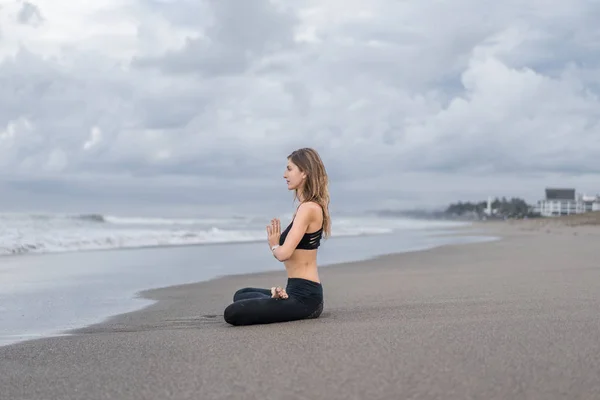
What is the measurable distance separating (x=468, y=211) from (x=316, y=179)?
338 ft

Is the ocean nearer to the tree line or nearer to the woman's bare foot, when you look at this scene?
the woman's bare foot

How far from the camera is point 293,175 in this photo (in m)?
5.49

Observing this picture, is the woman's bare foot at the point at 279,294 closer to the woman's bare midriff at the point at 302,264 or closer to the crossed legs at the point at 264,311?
the crossed legs at the point at 264,311

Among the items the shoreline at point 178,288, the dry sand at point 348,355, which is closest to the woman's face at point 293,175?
the dry sand at point 348,355

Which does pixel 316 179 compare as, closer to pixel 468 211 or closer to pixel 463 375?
pixel 463 375

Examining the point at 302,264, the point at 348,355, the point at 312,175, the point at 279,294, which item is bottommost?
the point at 348,355

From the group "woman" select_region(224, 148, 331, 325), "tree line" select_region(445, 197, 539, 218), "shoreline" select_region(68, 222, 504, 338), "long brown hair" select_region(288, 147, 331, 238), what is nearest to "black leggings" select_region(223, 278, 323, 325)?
"woman" select_region(224, 148, 331, 325)

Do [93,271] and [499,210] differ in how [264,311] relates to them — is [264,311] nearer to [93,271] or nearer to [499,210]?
[93,271]

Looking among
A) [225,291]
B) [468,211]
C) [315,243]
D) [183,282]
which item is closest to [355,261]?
[183,282]

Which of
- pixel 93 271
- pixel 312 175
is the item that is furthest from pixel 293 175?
pixel 93 271

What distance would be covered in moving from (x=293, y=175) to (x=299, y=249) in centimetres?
60

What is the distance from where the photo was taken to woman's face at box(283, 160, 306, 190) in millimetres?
5488

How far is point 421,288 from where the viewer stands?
8.02 metres

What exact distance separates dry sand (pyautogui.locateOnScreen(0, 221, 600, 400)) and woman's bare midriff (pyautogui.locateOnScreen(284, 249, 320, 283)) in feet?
1.49
